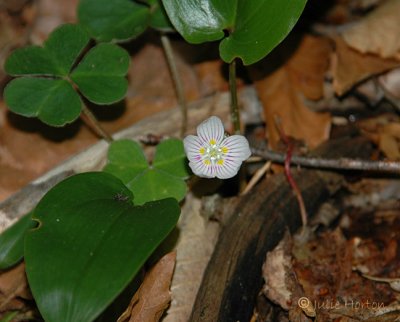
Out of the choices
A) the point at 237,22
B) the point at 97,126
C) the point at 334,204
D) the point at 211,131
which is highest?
the point at 237,22

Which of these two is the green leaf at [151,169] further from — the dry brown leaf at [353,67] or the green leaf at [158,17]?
the dry brown leaf at [353,67]

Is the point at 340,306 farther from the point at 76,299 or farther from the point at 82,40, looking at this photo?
the point at 82,40

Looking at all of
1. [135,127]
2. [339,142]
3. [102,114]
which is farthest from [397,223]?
[102,114]

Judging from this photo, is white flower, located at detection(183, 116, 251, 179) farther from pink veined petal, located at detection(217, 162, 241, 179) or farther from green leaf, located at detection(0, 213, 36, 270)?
green leaf, located at detection(0, 213, 36, 270)

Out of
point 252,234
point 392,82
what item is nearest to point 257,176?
point 252,234

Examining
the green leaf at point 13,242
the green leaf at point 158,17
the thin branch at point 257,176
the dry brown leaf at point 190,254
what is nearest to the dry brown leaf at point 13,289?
the green leaf at point 13,242

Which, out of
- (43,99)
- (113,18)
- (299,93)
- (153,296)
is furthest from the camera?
(299,93)

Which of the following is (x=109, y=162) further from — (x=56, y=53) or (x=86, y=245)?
(x=86, y=245)
